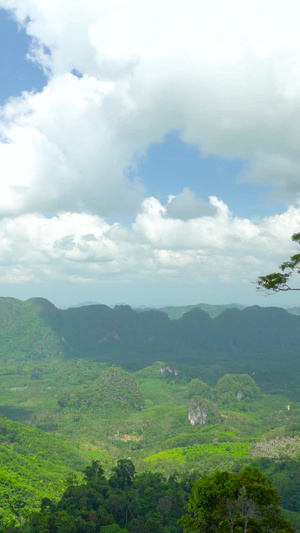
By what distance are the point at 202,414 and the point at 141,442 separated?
1743 cm

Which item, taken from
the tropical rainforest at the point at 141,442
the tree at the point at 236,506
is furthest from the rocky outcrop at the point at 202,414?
the tree at the point at 236,506

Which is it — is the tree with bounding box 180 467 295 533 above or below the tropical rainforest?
above

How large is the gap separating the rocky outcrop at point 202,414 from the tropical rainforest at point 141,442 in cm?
25

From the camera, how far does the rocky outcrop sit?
95375mm

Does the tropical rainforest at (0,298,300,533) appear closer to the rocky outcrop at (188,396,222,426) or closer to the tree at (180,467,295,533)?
the tree at (180,467,295,533)

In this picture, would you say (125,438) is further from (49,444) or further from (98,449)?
(49,444)

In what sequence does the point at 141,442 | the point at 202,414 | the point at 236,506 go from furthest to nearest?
the point at 202,414 < the point at 141,442 < the point at 236,506

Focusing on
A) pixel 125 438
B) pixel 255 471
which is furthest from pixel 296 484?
pixel 125 438

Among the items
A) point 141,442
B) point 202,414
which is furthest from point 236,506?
point 202,414

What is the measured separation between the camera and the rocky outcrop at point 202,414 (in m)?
95.4

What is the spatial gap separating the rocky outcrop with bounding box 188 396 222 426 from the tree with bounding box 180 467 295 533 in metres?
83.4

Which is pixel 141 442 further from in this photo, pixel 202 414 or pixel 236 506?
pixel 236 506

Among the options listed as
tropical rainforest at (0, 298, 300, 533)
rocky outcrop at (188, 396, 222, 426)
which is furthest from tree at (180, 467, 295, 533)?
rocky outcrop at (188, 396, 222, 426)

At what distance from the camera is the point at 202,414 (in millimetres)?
95750
